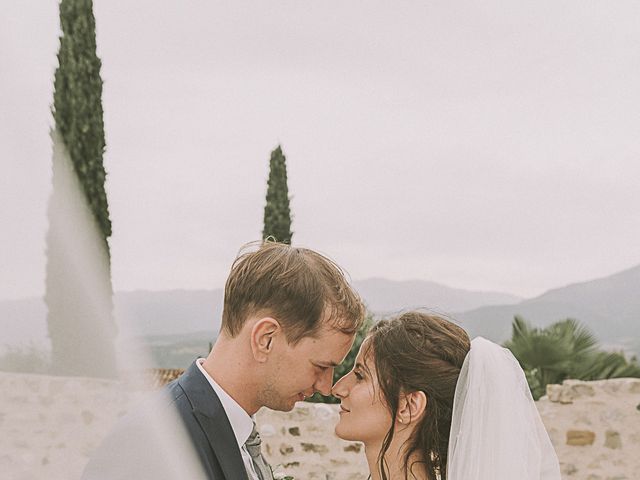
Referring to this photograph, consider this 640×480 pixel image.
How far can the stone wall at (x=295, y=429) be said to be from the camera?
7.21 m

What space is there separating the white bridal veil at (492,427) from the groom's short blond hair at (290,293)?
53cm

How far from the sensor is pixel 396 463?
2.90 metres

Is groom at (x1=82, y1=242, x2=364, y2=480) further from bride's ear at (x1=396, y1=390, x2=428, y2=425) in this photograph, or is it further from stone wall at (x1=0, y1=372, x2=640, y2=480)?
stone wall at (x1=0, y1=372, x2=640, y2=480)

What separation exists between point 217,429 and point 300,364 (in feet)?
1.24

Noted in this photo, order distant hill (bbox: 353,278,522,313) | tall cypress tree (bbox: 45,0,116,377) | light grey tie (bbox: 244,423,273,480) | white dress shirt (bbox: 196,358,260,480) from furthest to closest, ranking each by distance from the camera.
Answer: distant hill (bbox: 353,278,522,313)
tall cypress tree (bbox: 45,0,116,377)
light grey tie (bbox: 244,423,273,480)
white dress shirt (bbox: 196,358,260,480)

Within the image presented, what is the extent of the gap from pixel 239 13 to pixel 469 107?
311 inches

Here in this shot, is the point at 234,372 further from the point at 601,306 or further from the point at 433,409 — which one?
the point at 601,306

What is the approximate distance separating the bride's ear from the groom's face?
349 millimetres

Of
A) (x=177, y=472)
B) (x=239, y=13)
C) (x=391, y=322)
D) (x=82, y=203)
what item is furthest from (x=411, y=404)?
(x=239, y=13)

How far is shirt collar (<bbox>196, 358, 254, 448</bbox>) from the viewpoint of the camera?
2.48 meters

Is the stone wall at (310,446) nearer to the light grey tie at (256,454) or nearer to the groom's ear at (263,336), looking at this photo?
the light grey tie at (256,454)

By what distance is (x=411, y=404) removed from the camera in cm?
292

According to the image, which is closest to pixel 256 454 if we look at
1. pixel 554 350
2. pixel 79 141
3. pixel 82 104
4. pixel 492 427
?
pixel 492 427

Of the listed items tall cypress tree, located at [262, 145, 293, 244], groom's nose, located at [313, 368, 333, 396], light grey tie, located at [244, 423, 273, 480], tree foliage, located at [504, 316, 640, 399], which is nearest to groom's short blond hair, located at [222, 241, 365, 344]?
groom's nose, located at [313, 368, 333, 396]
